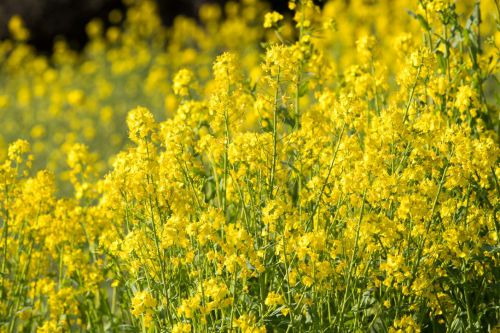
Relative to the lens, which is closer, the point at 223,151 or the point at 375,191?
the point at 375,191

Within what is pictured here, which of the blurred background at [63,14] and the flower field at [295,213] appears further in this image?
the blurred background at [63,14]

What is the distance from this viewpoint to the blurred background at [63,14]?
15891 mm

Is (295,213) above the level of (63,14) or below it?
below

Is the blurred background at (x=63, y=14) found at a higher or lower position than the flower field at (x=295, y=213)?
higher

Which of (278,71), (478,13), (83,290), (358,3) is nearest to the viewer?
(278,71)

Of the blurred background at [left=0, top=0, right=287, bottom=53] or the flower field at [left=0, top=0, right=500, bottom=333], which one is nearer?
the flower field at [left=0, top=0, right=500, bottom=333]

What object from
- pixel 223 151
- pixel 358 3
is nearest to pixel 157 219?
pixel 223 151

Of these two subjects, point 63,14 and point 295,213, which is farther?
point 63,14

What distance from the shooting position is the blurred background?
15.9 meters

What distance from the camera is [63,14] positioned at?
16.0 meters

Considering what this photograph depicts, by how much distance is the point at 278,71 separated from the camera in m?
2.96

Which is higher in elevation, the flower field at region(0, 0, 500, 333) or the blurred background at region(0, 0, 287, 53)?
the blurred background at region(0, 0, 287, 53)

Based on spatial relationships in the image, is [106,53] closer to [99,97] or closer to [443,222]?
[99,97]

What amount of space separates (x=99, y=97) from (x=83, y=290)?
8.01 metres
